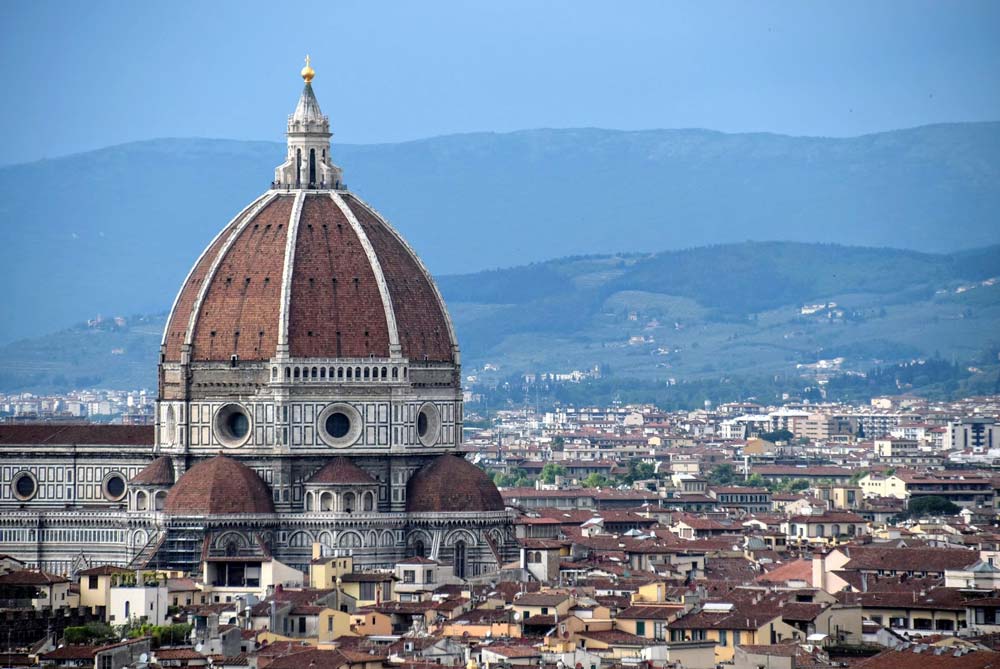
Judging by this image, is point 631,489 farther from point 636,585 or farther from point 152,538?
point 636,585

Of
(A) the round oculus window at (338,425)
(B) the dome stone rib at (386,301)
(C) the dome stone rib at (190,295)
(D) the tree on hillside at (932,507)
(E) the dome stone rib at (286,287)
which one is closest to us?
(E) the dome stone rib at (286,287)

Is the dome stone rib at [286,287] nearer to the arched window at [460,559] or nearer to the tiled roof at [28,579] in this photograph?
the arched window at [460,559]

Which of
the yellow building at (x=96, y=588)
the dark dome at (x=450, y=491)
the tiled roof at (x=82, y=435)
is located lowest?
the yellow building at (x=96, y=588)

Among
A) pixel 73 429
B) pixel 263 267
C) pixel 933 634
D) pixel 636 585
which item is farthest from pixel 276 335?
pixel 933 634

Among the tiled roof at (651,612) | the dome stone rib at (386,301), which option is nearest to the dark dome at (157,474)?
the dome stone rib at (386,301)

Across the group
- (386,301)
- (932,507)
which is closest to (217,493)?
(386,301)

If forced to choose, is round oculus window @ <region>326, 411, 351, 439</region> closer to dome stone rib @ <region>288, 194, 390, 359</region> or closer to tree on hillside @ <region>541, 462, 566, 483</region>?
dome stone rib @ <region>288, 194, 390, 359</region>
